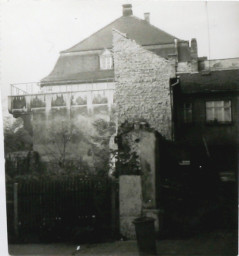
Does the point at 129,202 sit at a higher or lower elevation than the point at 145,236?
higher

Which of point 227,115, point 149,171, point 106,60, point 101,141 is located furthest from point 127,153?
point 227,115

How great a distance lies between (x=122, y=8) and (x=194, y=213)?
2.36 metres

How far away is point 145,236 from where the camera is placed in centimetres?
457

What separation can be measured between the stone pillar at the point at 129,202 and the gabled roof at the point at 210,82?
4.02 ft

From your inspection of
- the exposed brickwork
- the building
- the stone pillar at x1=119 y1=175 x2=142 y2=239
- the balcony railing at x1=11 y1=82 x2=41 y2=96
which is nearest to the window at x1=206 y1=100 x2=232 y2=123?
the building

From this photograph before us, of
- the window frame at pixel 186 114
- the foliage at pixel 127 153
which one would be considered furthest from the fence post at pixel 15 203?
the window frame at pixel 186 114

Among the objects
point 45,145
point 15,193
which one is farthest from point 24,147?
point 15,193

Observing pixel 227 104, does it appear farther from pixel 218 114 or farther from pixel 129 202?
pixel 129 202

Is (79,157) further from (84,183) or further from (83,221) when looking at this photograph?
(83,221)

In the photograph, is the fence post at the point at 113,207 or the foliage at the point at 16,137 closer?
the foliage at the point at 16,137

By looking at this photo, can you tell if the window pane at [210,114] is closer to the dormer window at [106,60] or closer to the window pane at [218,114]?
the window pane at [218,114]

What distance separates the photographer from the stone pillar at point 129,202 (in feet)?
16.1

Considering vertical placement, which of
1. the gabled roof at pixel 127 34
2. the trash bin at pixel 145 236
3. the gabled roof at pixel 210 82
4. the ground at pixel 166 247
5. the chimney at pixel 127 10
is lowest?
the ground at pixel 166 247

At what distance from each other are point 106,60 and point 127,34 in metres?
0.38
